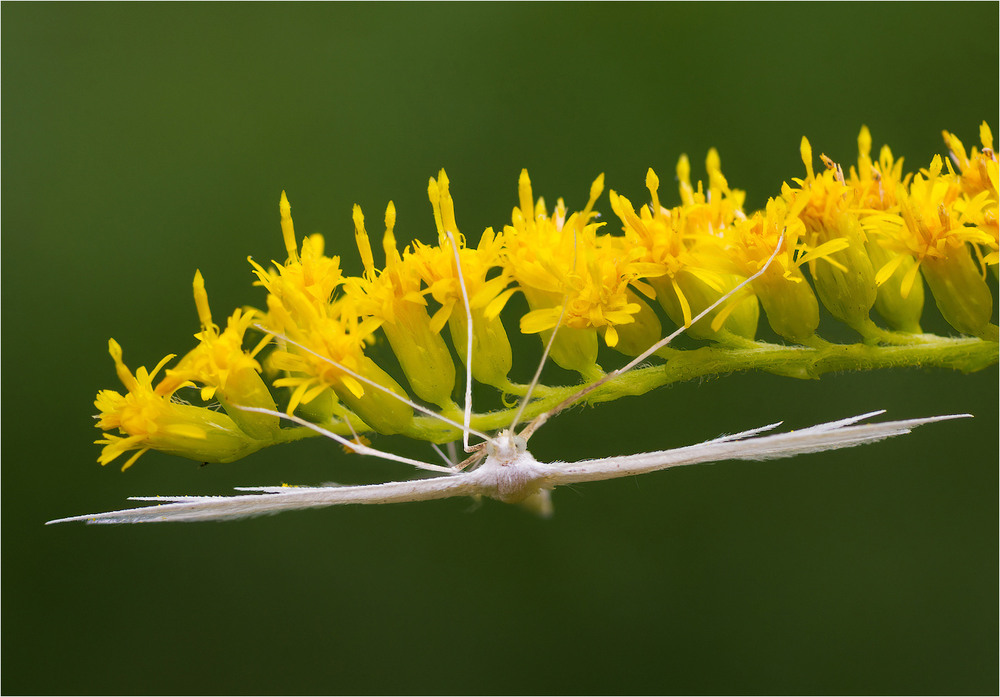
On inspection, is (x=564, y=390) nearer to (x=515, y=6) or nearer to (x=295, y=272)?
(x=295, y=272)

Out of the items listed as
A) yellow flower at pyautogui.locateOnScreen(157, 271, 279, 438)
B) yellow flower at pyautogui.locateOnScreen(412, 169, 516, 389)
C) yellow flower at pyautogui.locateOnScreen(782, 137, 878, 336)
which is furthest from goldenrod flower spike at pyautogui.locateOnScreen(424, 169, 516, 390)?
yellow flower at pyautogui.locateOnScreen(782, 137, 878, 336)

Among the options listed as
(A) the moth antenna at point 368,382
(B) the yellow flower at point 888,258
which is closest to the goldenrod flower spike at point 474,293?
(A) the moth antenna at point 368,382

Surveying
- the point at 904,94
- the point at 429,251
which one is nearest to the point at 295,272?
the point at 429,251

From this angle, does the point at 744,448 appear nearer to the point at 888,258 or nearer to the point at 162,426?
the point at 888,258

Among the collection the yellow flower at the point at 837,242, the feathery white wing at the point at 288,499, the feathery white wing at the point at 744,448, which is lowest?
the feathery white wing at the point at 744,448

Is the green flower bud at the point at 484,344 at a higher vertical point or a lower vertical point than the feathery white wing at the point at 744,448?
higher

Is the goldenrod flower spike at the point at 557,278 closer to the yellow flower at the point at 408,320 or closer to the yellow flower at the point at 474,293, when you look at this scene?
the yellow flower at the point at 474,293
